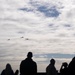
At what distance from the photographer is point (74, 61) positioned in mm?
15883

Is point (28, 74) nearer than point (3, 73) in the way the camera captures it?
Yes

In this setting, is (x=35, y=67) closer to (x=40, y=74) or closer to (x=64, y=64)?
(x=64, y=64)

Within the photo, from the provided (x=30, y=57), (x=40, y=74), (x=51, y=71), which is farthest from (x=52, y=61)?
(x=40, y=74)

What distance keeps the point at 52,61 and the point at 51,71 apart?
59 cm

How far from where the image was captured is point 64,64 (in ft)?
56.4

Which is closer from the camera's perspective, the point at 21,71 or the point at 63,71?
the point at 21,71

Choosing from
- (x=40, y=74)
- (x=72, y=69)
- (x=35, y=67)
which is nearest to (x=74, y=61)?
Answer: (x=72, y=69)

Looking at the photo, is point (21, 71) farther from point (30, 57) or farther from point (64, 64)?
point (64, 64)

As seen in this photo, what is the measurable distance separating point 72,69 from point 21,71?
8.68ft

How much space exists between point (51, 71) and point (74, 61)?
4.58 ft

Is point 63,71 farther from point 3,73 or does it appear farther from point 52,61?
point 3,73

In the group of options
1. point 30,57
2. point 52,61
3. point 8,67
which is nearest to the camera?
point 30,57

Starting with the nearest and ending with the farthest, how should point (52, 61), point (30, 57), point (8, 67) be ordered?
point (30, 57), point (52, 61), point (8, 67)

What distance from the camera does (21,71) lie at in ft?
49.5
